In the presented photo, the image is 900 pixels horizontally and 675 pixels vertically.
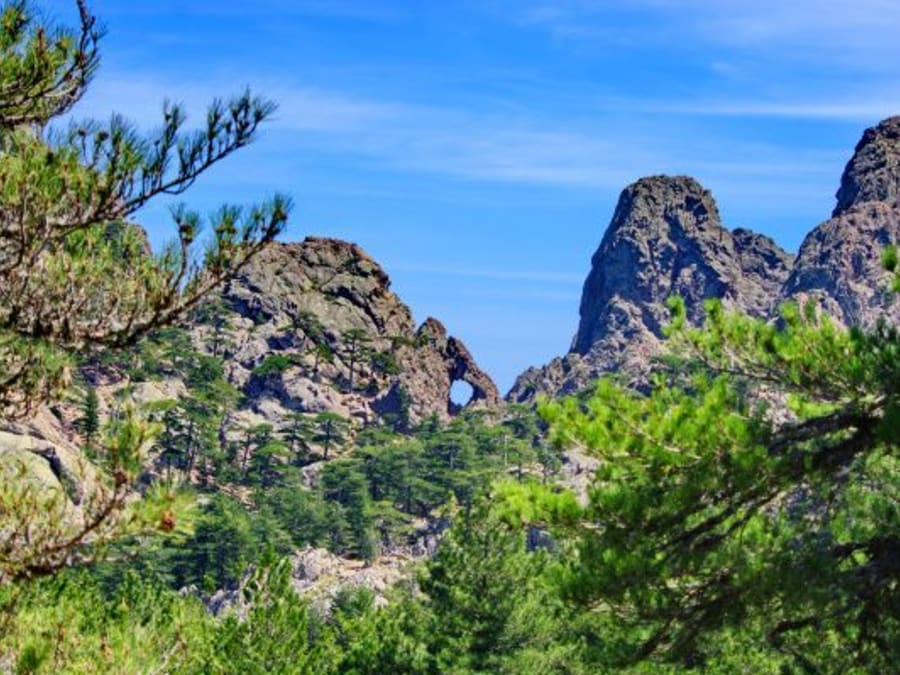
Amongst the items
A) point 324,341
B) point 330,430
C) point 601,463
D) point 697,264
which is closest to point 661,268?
point 697,264

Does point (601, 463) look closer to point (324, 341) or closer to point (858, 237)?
point (324, 341)

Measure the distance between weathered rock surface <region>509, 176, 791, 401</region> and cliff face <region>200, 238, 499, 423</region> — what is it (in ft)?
138

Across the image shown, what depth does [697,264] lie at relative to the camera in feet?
485

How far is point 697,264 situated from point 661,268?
485 centimetres

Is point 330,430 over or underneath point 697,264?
underneath

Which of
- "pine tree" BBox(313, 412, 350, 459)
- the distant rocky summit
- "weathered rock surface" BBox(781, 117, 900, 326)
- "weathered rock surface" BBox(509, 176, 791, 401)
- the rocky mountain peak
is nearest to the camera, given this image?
"pine tree" BBox(313, 412, 350, 459)

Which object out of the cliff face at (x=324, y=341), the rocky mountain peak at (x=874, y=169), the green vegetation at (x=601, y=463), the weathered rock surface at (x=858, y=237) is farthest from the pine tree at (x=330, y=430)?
the green vegetation at (x=601, y=463)

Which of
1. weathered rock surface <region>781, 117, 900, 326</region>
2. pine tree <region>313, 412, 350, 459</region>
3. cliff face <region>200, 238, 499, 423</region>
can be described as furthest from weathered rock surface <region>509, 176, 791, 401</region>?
pine tree <region>313, 412, 350, 459</region>

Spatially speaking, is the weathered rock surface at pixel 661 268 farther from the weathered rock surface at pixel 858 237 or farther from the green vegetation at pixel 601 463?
the green vegetation at pixel 601 463

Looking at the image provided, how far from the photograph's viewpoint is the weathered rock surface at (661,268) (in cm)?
14675

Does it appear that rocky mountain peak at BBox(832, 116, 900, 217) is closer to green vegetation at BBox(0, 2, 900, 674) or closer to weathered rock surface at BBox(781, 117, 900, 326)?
weathered rock surface at BBox(781, 117, 900, 326)

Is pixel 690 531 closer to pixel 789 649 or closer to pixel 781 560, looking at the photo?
pixel 781 560

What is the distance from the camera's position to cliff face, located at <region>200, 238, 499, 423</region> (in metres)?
96.7

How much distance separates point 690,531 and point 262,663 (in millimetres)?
15250
